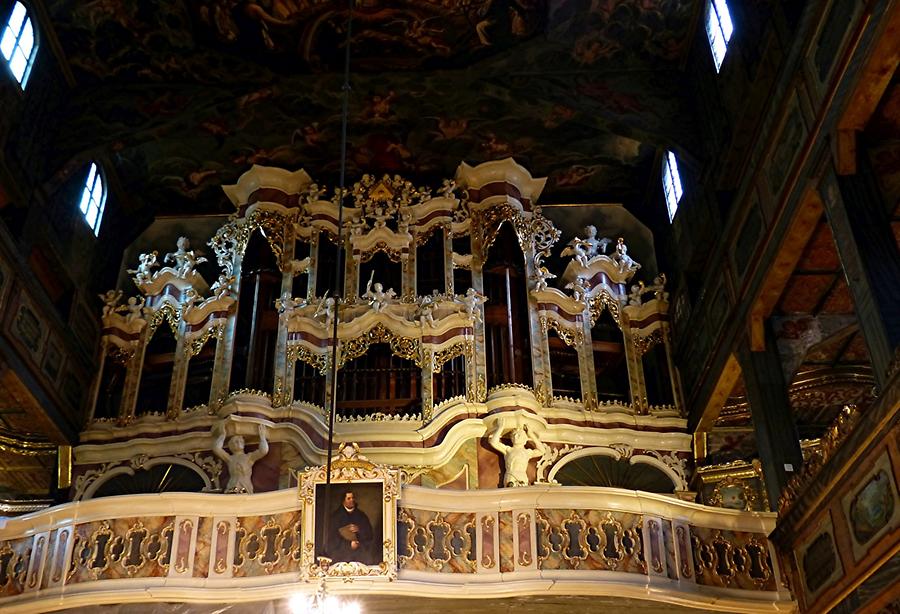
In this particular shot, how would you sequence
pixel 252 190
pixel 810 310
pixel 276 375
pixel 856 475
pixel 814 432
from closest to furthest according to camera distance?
pixel 856 475 < pixel 810 310 < pixel 276 375 < pixel 814 432 < pixel 252 190

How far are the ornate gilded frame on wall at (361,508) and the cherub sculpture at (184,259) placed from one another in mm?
7595

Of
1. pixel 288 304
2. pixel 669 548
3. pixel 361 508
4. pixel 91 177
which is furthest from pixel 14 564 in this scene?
pixel 91 177

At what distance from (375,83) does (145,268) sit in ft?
18.3

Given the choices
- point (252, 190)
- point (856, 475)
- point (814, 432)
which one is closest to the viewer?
point (856, 475)

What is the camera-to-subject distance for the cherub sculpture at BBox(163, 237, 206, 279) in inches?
758

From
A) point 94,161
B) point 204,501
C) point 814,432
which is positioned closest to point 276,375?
point 204,501

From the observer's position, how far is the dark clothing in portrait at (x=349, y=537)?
12.3 metres

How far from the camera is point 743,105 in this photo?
1440 centimetres

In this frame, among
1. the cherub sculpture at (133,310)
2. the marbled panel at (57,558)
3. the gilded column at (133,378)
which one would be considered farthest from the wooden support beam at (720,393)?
the cherub sculpture at (133,310)

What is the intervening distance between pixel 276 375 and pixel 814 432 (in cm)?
970

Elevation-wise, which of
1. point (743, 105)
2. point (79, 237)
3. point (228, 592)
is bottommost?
point (228, 592)

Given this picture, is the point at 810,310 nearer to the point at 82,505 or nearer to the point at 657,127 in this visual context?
the point at 657,127

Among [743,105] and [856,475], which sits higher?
[743,105]

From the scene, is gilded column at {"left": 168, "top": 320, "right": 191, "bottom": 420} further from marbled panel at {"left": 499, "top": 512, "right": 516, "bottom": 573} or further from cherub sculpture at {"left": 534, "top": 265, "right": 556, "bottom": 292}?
marbled panel at {"left": 499, "top": 512, "right": 516, "bottom": 573}
